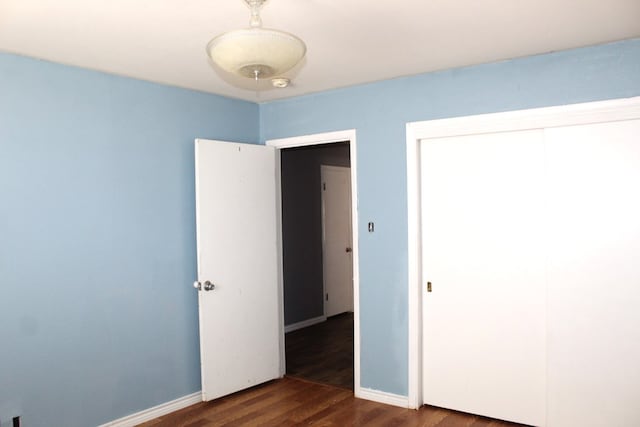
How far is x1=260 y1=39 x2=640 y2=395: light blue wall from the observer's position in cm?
331

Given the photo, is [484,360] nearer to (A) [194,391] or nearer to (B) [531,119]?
(B) [531,119]

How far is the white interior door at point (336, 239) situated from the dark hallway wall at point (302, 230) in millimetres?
115

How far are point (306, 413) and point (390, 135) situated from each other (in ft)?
6.70

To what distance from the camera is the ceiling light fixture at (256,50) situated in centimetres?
176

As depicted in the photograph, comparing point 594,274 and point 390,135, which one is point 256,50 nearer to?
point 390,135

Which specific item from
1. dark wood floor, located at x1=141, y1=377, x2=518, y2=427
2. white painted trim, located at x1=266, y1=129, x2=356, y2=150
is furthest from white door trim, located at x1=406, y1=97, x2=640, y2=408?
white painted trim, located at x1=266, y1=129, x2=356, y2=150

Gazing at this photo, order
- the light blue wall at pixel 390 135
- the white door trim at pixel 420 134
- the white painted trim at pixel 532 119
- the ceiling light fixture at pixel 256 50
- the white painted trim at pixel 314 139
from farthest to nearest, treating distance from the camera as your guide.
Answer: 1. the white painted trim at pixel 314 139
2. the light blue wall at pixel 390 135
3. the white door trim at pixel 420 134
4. the white painted trim at pixel 532 119
5. the ceiling light fixture at pixel 256 50

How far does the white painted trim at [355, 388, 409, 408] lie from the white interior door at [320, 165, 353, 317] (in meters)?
2.69

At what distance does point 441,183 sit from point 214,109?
1.83 metres

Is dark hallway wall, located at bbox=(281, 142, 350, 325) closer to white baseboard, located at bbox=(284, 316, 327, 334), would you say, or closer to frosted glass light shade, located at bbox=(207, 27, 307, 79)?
white baseboard, located at bbox=(284, 316, 327, 334)

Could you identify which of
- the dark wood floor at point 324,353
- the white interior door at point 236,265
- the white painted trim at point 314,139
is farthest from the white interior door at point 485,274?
the white interior door at point 236,265

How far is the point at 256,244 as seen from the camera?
4180mm

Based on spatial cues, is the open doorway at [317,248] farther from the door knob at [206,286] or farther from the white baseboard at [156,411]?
the door knob at [206,286]

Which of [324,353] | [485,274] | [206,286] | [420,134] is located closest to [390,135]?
[420,134]
